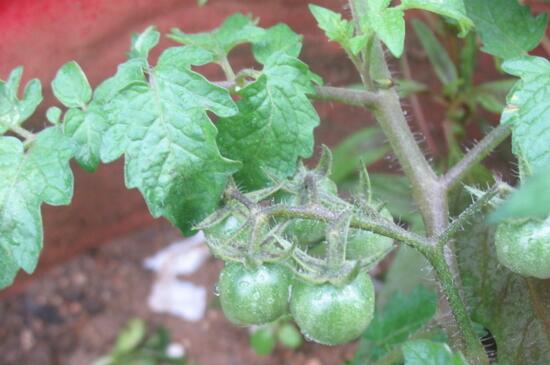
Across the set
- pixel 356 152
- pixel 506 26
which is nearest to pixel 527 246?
pixel 506 26

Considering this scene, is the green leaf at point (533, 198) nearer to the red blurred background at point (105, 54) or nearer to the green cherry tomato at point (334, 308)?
the green cherry tomato at point (334, 308)

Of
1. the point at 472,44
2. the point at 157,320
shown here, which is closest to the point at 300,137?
the point at 472,44

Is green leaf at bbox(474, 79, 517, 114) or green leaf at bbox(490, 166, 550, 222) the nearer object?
green leaf at bbox(490, 166, 550, 222)

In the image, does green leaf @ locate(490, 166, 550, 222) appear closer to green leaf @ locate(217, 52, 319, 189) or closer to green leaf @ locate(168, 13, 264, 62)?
green leaf @ locate(217, 52, 319, 189)

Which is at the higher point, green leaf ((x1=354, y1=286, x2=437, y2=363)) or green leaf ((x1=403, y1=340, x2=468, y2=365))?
green leaf ((x1=403, y1=340, x2=468, y2=365))

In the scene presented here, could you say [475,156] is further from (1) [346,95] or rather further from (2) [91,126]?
(2) [91,126]

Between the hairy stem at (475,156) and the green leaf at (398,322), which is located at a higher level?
the hairy stem at (475,156)

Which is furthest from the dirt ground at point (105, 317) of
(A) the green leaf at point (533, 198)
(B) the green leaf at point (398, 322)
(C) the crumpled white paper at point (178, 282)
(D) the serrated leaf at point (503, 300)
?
(A) the green leaf at point (533, 198)

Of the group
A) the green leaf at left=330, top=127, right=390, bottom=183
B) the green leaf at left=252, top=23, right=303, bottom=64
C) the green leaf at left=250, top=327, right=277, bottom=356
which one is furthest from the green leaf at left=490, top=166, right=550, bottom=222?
the green leaf at left=250, top=327, right=277, bottom=356
